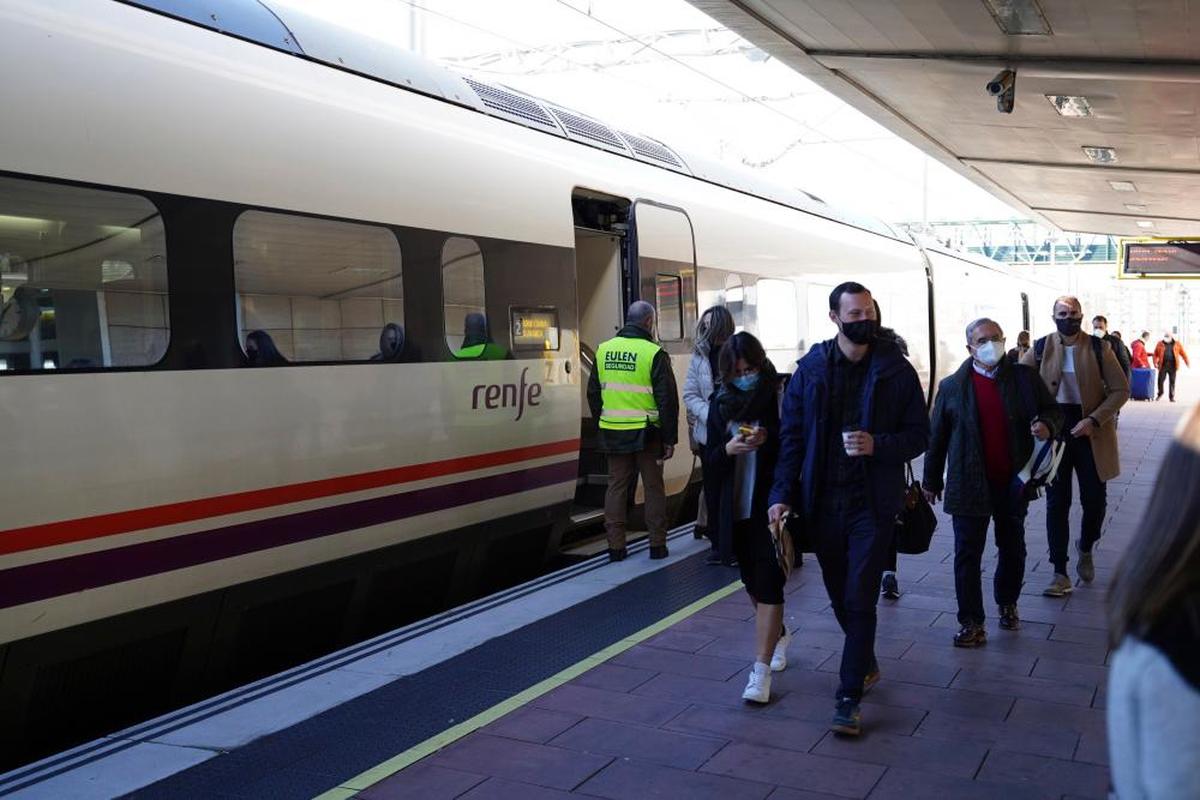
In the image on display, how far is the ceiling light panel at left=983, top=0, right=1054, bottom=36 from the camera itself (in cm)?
701

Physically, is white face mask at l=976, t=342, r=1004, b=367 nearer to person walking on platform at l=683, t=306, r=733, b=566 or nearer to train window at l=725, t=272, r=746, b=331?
person walking on platform at l=683, t=306, r=733, b=566

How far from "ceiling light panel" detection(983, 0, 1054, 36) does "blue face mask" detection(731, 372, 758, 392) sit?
11.2 feet

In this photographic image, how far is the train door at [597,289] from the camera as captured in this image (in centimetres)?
856

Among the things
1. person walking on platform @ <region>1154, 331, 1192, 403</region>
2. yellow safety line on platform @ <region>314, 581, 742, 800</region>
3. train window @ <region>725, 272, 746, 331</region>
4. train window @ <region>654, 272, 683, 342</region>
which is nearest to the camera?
yellow safety line on platform @ <region>314, 581, 742, 800</region>

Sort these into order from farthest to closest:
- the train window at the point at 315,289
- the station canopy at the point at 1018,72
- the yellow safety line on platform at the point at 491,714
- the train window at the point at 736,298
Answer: the train window at the point at 736,298, the station canopy at the point at 1018,72, the train window at the point at 315,289, the yellow safety line on platform at the point at 491,714

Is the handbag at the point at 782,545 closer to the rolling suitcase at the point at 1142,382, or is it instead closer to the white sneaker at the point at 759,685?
the white sneaker at the point at 759,685

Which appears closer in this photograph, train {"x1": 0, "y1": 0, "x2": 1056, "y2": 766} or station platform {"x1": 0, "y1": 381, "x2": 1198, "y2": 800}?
station platform {"x1": 0, "y1": 381, "x2": 1198, "y2": 800}

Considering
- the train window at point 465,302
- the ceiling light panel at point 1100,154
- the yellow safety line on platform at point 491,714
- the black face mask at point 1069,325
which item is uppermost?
the ceiling light panel at point 1100,154

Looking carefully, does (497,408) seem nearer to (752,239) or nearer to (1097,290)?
(752,239)

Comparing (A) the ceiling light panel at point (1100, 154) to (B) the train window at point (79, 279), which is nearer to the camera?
(B) the train window at point (79, 279)

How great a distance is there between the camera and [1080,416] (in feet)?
22.5

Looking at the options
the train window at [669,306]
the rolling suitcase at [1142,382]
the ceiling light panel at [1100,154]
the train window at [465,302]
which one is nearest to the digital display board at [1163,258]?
the ceiling light panel at [1100,154]

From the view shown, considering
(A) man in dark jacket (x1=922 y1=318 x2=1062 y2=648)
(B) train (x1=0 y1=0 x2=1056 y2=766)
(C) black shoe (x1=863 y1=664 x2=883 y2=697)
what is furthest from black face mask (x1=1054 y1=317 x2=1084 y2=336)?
(B) train (x1=0 y1=0 x2=1056 y2=766)

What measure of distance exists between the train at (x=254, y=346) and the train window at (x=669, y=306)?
0.96 metres
